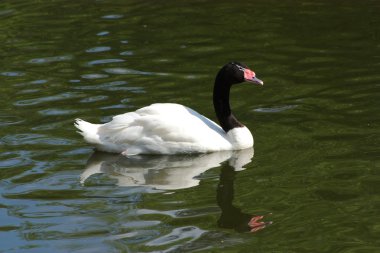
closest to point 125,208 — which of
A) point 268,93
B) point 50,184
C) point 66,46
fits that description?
point 50,184

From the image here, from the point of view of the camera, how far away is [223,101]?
11.2 m

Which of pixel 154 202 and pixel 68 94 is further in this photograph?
pixel 68 94

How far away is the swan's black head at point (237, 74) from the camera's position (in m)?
11.0

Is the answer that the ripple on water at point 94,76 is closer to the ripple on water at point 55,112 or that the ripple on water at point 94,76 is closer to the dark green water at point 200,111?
the dark green water at point 200,111

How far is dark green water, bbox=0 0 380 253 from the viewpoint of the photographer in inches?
331

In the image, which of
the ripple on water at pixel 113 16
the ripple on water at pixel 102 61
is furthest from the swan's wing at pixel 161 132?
the ripple on water at pixel 113 16

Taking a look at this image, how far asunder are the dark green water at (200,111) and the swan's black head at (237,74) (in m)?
0.68

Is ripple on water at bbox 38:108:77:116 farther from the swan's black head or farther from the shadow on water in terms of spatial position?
the swan's black head

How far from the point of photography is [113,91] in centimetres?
1305

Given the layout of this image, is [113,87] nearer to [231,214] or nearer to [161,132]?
[161,132]

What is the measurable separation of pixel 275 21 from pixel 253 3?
1642mm

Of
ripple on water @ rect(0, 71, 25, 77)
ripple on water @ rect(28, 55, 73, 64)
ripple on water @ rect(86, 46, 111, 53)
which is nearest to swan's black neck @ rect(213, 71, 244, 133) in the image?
ripple on water @ rect(0, 71, 25, 77)

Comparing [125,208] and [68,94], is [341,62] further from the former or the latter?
[125,208]

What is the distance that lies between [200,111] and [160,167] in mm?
1966
